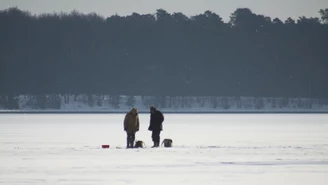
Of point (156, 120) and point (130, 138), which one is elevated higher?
point (156, 120)

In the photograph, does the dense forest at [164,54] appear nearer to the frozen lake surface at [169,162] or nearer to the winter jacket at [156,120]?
the frozen lake surface at [169,162]

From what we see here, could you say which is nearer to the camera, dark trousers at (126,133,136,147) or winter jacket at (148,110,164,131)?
dark trousers at (126,133,136,147)

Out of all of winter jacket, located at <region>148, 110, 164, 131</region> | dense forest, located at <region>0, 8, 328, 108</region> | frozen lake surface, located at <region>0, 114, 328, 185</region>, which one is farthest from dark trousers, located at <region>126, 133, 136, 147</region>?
dense forest, located at <region>0, 8, 328, 108</region>

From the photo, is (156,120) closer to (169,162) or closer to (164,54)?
(169,162)

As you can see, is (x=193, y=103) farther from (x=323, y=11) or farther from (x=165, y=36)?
(x=323, y=11)

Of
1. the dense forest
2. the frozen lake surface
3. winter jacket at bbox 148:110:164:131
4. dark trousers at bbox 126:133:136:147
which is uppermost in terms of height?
the dense forest

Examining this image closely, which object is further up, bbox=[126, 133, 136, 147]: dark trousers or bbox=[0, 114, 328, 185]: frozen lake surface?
bbox=[126, 133, 136, 147]: dark trousers

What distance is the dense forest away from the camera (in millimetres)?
133750

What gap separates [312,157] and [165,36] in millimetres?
110284

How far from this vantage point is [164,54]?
457 ft

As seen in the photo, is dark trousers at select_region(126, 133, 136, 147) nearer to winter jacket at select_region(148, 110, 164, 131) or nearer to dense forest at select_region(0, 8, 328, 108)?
winter jacket at select_region(148, 110, 164, 131)

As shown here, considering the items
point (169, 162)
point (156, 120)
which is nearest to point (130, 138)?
point (156, 120)

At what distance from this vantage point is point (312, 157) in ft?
93.4

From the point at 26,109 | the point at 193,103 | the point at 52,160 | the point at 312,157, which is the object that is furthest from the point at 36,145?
the point at 193,103
